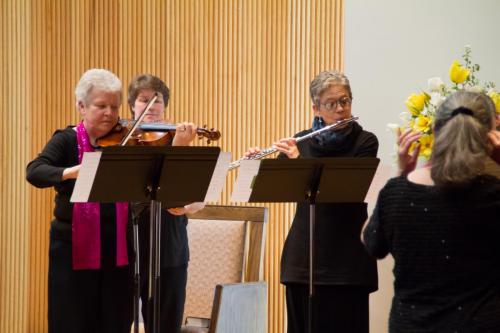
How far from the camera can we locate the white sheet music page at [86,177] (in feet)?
9.72

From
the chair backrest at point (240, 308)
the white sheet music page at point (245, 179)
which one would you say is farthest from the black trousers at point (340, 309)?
the chair backrest at point (240, 308)

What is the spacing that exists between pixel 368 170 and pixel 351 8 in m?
1.55

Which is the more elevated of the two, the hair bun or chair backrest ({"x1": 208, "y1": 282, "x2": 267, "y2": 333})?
the hair bun

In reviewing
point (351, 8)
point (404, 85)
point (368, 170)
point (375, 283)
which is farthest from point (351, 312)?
point (351, 8)

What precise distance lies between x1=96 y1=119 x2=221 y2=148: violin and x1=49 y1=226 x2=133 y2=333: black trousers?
0.52 meters

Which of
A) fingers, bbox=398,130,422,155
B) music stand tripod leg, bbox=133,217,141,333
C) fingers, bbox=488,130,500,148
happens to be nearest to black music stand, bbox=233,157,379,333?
music stand tripod leg, bbox=133,217,141,333

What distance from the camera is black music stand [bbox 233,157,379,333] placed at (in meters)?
3.21

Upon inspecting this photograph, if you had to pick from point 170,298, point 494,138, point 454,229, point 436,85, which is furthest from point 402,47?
point 454,229

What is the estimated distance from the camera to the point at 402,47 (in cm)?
443

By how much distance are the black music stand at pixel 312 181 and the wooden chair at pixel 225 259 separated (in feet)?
3.20

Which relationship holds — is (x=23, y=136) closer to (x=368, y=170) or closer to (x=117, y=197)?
(x=117, y=197)

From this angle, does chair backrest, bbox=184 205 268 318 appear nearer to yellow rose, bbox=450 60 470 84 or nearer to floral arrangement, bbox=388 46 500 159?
floral arrangement, bbox=388 46 500 159

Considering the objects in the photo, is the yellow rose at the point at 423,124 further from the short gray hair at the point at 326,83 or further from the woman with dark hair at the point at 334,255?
the short gray hair at the point at 326,83

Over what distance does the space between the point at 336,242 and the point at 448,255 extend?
1.08 meters
